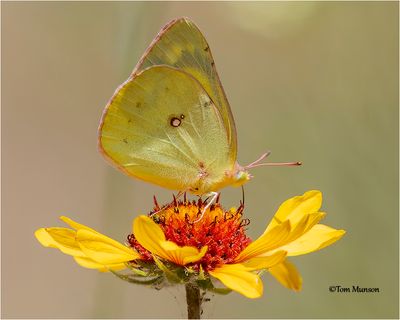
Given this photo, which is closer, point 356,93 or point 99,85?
point 356,93

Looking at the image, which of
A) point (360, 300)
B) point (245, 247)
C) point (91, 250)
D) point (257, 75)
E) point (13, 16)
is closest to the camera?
point (91, 250)

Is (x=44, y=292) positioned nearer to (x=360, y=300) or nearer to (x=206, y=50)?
(x=360, y=300)

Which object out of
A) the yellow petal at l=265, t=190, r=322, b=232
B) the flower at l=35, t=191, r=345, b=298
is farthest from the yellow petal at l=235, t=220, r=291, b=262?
the yellow petal at l=265, t=190, r=322, b=232

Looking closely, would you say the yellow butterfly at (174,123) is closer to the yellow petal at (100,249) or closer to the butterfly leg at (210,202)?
the butterfly leg at (210,202)

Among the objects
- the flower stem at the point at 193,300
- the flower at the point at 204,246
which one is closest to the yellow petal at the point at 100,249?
the flower at the point at 204,246

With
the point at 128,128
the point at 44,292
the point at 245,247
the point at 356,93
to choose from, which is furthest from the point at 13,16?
the point at 245,247

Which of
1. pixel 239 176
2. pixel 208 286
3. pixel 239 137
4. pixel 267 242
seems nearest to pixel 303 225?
pixel 267 242

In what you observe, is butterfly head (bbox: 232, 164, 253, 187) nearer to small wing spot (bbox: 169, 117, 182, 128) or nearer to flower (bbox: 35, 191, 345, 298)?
flower (bbox: 35, 191, 345, 298)
